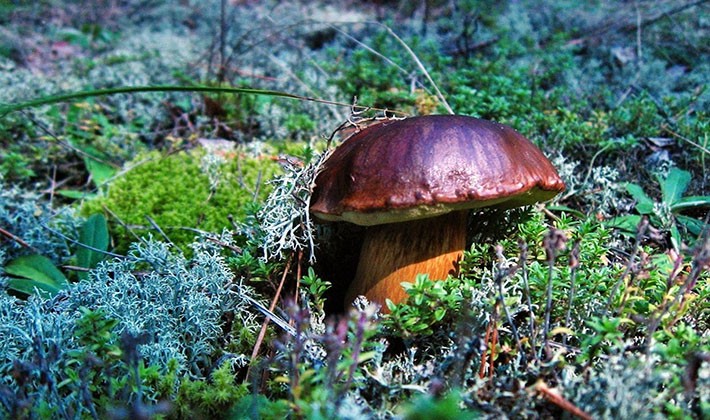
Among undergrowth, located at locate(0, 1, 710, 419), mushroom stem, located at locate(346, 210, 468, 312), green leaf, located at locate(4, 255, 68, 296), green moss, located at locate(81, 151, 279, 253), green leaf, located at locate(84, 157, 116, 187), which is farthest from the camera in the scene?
green leaf, located at locate(84, 157, 116, 187)

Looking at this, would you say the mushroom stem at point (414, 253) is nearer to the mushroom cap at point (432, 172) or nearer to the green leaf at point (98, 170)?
the mushroom cap at point (432, 172)

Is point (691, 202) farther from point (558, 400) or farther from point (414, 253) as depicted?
point (558, 400)

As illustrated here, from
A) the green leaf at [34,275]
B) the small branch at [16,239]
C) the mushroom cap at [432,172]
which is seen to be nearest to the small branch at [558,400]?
the mushroom cap at [432,172]

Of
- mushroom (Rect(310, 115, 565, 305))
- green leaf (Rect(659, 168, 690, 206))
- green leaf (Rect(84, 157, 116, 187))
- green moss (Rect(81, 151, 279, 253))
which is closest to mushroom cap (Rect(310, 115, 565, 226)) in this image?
mushroom (Rect(310, 115, 565, 305))

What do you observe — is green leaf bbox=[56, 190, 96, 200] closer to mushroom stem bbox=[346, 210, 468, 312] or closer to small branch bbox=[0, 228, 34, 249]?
small branch bbox=[0, 228, 34, 249]

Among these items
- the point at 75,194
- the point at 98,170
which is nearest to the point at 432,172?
the point at 75,194

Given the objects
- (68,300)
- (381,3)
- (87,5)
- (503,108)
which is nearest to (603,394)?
(68,300)
